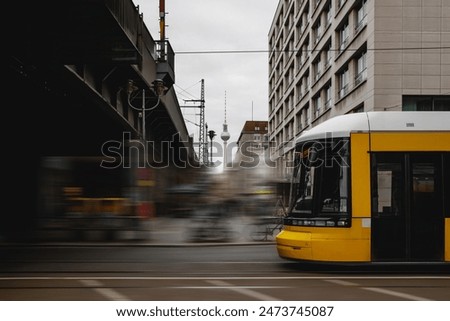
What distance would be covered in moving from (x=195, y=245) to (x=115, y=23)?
6589 millimetres

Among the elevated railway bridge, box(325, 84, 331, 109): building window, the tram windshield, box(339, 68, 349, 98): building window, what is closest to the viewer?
the tram windshield

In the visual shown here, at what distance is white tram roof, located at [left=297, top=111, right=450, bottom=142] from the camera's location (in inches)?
416

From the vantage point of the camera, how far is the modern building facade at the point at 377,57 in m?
28.9

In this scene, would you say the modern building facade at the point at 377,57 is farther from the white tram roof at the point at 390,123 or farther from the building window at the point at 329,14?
the white tram roof at the point at 390,123

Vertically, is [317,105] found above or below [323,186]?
above

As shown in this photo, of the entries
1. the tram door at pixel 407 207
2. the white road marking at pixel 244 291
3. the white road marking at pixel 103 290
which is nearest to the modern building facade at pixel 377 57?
the tram door at pixel 407 207

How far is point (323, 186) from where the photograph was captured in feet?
34.7

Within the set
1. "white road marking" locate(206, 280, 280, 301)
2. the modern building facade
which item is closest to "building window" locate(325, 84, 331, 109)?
the modern building facade

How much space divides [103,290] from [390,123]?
575 centimetres

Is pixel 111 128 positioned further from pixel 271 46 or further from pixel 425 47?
pixel 271 46

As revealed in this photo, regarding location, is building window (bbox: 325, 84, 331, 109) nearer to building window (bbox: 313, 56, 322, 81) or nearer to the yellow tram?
building window (bbox: 313, 56, 322, 81)

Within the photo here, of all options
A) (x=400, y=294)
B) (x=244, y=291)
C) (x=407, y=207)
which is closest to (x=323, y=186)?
(x=407, y=207)

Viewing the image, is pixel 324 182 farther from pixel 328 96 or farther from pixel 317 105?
pixel 317 105
